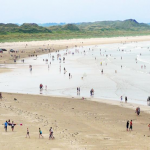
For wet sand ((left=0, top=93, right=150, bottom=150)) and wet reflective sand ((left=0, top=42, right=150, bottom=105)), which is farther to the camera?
wet reflective sand ((left=0, top=42, right=150, bottom=105))

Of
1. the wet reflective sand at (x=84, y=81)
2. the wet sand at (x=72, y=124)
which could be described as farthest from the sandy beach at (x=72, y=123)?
the wet reflective sand at (x=84, y=81)

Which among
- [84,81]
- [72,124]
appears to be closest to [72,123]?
[72,124]

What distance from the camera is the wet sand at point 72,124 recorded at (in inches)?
690

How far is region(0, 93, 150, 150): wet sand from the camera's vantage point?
57.5ft

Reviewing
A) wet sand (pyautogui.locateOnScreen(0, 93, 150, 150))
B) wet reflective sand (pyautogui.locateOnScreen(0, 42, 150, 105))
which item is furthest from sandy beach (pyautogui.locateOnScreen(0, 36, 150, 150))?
wet reflective sand (pyautogui.locateOnScreen(0, 42, 150, 105))

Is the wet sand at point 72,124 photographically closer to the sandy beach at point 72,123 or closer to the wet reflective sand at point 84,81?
the sandy beach at point 72,123

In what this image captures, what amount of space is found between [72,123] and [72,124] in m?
0.24

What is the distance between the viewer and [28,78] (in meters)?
40.4

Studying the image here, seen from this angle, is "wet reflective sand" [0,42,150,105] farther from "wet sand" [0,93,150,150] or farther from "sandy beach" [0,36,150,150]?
"wet sand" [0,93,150,150]

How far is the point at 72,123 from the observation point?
21641mm

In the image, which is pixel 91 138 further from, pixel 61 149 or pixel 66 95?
pixel 66 95

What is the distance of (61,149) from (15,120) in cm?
611

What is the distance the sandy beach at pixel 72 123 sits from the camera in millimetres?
17531

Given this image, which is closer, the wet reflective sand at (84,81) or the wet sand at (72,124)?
the wet sand at (72,124)
